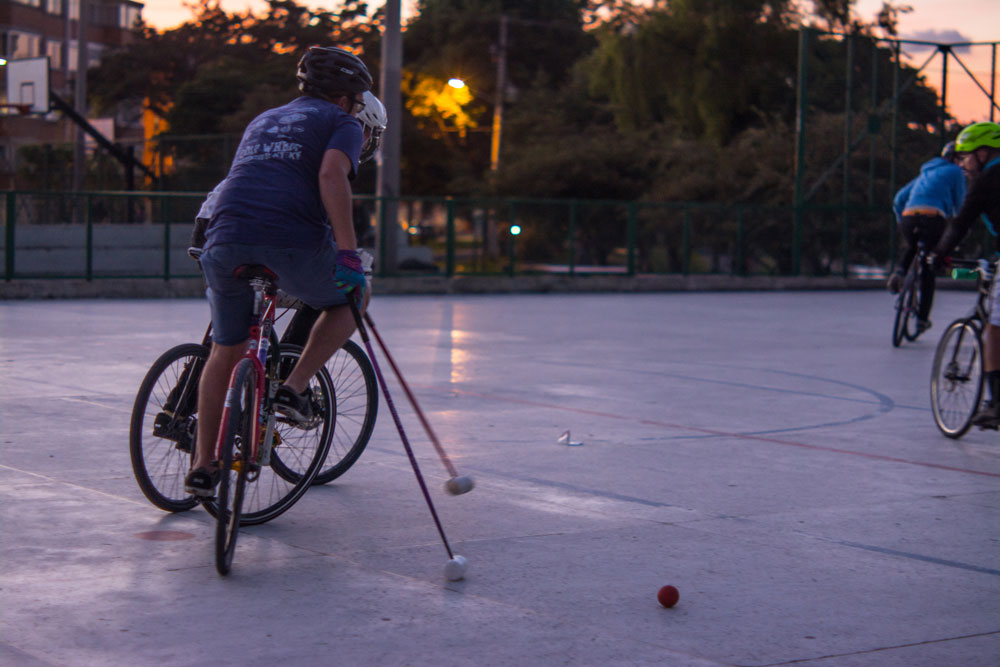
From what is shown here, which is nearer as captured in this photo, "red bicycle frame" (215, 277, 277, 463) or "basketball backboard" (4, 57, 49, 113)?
"red bicycle frame" (215, 277, 277, 463)

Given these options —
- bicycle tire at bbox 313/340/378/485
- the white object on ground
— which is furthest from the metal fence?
bicycle tire at bbox 313/340/378/485

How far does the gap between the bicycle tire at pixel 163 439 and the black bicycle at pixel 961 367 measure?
15.2 feet

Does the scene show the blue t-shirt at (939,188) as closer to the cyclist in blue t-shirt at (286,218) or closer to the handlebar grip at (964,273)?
the handlebar grip at (964,273)

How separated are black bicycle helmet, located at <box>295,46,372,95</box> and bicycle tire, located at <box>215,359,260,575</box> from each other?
117 cm

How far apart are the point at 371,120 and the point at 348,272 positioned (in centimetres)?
81

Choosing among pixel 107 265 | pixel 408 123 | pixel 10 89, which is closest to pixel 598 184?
pixel 408 123

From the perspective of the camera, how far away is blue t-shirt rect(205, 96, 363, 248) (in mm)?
5121

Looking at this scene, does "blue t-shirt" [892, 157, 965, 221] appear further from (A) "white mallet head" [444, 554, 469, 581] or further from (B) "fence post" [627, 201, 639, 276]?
(B) "fence post" [627, 201, 639, 276]

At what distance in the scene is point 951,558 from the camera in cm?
527

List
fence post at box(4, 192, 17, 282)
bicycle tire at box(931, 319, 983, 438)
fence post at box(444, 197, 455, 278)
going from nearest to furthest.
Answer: bicycle tire at box(931, 319, 983, 438) < fence post at box(4, 192, 17, 282) < fence post at box(444, 197, 455, 278)

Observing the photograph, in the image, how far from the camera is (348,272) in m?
5.02

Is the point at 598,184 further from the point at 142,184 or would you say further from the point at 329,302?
the point at 329,302

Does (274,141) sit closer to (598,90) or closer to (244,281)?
(244,281)

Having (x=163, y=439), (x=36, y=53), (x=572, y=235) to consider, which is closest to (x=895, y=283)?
(x=163, y=439)
